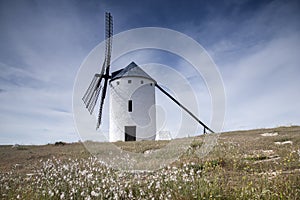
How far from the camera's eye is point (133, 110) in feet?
88.7

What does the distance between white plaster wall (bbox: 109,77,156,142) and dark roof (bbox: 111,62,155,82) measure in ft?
1.44

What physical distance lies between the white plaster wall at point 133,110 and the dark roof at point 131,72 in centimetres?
44

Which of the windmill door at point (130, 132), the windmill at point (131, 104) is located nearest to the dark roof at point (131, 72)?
the windmill at point (131, 104)

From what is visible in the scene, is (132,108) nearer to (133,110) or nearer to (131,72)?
(133,110)

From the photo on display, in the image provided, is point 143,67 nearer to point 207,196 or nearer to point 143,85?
point 143,85

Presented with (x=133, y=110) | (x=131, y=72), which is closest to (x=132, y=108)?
(x=133, y=110)

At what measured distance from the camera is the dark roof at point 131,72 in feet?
91.1

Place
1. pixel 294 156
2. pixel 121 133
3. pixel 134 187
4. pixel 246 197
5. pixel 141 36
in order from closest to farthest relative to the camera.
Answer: pixel 246 197 < pixel 134 187 < pixel 294 156 < pixel 141 36 < pixel 121 133

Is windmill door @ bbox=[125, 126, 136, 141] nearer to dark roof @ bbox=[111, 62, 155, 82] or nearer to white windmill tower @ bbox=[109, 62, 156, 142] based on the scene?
white windmill tower @ bbox=[109, 62, 156, 142]

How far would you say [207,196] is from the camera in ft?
17.2

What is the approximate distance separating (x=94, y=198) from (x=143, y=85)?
22.3 m

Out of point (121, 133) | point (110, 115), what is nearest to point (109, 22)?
point (110, 115)

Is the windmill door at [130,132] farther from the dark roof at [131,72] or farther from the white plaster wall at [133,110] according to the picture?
the dark roof at [131,72]

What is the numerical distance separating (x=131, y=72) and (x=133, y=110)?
414 cm
